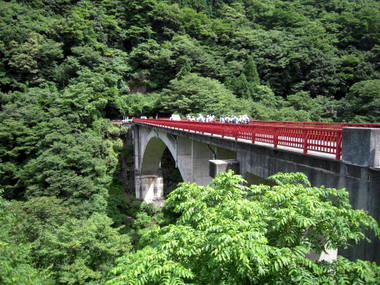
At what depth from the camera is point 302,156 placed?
6.30 m

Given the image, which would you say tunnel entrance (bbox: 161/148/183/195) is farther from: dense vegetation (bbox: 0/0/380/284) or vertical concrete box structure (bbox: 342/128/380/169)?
vertical concrete box structure (bbox: 342/128/380/169)

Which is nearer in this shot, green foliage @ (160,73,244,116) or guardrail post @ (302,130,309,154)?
guardrail post @ (302,130,309,154)

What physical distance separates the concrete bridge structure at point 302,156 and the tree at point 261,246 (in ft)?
2.59

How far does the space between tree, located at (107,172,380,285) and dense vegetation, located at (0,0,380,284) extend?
37mm

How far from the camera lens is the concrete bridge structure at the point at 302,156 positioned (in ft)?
14.7

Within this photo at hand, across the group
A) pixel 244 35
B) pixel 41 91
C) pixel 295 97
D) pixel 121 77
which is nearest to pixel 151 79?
pixel 121 77

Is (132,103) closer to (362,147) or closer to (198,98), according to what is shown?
(198,98)

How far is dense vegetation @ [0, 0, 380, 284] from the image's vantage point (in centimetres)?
431

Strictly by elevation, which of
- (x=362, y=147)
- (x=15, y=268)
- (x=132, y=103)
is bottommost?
(x=15, y=268)

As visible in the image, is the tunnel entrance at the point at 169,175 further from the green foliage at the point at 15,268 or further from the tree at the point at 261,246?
the tree at the point at 261,246

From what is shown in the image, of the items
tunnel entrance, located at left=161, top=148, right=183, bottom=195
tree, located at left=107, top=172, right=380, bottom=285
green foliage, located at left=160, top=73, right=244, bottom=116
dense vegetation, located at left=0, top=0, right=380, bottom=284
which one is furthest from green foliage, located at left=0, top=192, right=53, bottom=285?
green foliage, located at left=160, top=73, right=244, bottom=116

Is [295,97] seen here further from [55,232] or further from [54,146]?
[55,232]

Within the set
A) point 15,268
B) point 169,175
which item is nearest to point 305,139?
point 15,268

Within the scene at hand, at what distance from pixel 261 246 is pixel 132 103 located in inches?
1650
